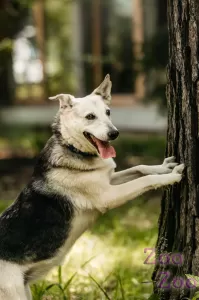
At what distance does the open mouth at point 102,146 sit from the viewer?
3.65 m

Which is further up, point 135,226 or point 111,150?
point 111,150

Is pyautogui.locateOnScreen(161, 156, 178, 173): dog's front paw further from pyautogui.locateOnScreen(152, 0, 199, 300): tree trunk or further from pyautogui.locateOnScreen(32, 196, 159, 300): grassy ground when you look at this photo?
pyautogui.locateOnScreen(32, 196, 159, 300): grassy ground

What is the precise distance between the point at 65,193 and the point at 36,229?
311mm

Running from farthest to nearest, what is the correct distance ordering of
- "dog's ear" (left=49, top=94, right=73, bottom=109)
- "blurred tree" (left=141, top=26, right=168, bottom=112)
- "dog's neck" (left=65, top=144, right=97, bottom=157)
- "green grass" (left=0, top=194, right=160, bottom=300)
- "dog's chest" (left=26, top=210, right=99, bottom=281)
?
1. "blurred tree" (left=141, top=26, right=168, bottom=112)
2. "green grass" (left=0, top=194, right=160, bottom=300)
3. "dog's ear" (left=49, top=94, right=73, bottom=109)
4. "dog's neck" (left=65, top=144, right=97, bottom=157)
5. "dog's chest" (left=26, top=210, right=99, bottom=281)

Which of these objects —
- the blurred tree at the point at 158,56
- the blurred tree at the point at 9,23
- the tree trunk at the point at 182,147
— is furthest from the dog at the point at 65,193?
the blurred tree at the point at 9,23

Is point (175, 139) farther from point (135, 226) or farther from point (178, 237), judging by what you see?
point (135, 226)

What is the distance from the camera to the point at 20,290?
360 centimetres

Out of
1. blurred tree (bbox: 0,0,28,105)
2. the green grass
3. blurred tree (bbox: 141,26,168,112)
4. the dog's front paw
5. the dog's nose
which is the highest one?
blurred tree (bbox: 0,0,28,105)

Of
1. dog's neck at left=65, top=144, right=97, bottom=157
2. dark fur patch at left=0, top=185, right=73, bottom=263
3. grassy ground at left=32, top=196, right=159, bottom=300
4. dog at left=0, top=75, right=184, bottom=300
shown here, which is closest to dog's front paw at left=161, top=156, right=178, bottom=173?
dog at left=0, top=75, right=184, bottom=300

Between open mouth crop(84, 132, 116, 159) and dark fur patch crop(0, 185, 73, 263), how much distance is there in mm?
403

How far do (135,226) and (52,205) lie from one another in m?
2.60

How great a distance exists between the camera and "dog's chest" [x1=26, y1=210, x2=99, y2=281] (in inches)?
147

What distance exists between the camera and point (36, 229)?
3684 mm

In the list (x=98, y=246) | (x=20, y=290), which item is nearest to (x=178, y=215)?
(x=20, y=290)
